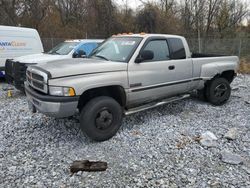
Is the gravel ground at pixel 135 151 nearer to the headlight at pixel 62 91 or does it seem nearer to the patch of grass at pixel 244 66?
the headlight at pixel 62 91

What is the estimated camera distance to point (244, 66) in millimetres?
13656

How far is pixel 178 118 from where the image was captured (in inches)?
216

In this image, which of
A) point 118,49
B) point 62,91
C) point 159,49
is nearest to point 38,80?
point 62,91

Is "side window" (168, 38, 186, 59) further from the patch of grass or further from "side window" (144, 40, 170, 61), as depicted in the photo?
the patch of grass

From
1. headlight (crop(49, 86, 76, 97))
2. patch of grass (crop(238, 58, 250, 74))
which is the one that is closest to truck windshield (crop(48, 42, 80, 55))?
headlight (crop(49, 86, 76, 97))

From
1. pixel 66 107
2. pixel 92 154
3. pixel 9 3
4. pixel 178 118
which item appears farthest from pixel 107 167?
pixel 9 3

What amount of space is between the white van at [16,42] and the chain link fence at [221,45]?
22.3 feet

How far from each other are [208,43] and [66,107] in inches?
596

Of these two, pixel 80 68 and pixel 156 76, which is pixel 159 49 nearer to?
pixel 156 76

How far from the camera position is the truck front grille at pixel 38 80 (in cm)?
388

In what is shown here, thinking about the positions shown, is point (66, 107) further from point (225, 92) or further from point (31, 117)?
point (225, 92)

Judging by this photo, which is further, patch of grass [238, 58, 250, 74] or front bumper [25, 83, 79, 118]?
patch of grass [238, 58, 250, 74]

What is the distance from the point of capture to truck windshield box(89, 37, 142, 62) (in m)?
4.76

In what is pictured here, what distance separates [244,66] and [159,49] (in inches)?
408
